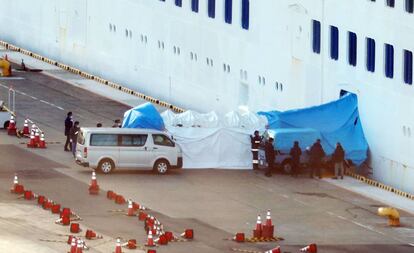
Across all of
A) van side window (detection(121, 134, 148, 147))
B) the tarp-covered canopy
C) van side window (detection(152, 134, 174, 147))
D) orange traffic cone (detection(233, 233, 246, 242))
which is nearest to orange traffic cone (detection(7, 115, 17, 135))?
van side window (detection(121, 134, 148, 147))

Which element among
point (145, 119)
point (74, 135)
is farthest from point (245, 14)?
point (74, 135)

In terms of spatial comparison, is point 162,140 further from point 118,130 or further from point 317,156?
point 317,156

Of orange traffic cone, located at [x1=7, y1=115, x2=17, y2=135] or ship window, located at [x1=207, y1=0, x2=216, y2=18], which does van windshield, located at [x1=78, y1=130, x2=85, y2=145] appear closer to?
orange traffic cone, located at [x1=7, y1=115, x2=17, y2=135]

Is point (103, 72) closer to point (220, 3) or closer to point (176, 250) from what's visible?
point (220, 3)

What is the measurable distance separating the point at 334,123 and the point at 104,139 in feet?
29.1

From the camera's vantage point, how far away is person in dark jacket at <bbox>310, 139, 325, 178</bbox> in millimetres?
70119

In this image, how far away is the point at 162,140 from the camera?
229ft

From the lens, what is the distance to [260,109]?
79375 mm

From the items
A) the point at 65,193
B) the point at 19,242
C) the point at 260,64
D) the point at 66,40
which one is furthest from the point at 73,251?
the point at 66,40

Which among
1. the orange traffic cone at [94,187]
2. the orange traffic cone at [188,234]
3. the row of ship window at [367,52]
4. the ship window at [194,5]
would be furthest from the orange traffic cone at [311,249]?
the ship window at [194,5]

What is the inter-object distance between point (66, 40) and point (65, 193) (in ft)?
116

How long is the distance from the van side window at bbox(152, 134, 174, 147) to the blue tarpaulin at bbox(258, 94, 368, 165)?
4.70m

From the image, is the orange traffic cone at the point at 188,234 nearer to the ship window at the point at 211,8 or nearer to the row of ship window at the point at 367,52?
the row of ship window at the point at 367,52

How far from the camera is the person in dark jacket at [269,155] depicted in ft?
229
